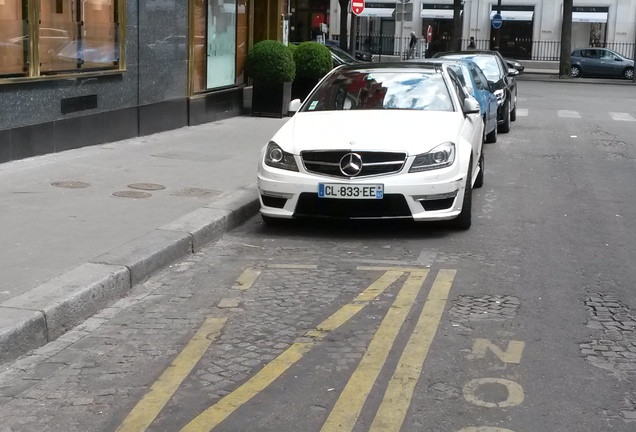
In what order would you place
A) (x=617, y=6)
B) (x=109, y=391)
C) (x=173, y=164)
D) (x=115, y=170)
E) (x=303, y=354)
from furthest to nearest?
(x=617, y=6), (x=173, y=164), (x=115, y=170), (x=303, y=354), (x=109, y=391)

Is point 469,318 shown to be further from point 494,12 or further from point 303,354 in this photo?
point 494,12

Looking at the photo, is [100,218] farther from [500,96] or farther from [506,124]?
[506,124]

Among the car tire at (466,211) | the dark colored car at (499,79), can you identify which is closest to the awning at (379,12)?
the dark colored car at (499,79)

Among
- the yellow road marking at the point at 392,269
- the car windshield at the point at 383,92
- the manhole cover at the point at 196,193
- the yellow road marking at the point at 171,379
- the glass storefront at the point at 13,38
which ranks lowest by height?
the yellow road marking at the point at 392,269

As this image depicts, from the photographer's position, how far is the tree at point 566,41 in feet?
141

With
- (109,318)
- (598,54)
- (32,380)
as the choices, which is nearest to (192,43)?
(109,318)

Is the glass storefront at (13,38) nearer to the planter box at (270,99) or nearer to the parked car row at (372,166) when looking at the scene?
the parked car row at (372,166)

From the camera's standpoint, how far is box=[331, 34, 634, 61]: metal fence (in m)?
55.9

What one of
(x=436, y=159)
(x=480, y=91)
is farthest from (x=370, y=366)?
(x=480, y=91)

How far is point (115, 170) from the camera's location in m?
11.7

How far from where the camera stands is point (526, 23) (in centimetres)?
5703

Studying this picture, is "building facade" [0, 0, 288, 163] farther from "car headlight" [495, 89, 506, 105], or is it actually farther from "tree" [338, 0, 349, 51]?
"tree" [338, 0, 349, 51]

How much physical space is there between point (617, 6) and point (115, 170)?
49527 mm

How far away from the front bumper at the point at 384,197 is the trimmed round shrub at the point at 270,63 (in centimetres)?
1061
